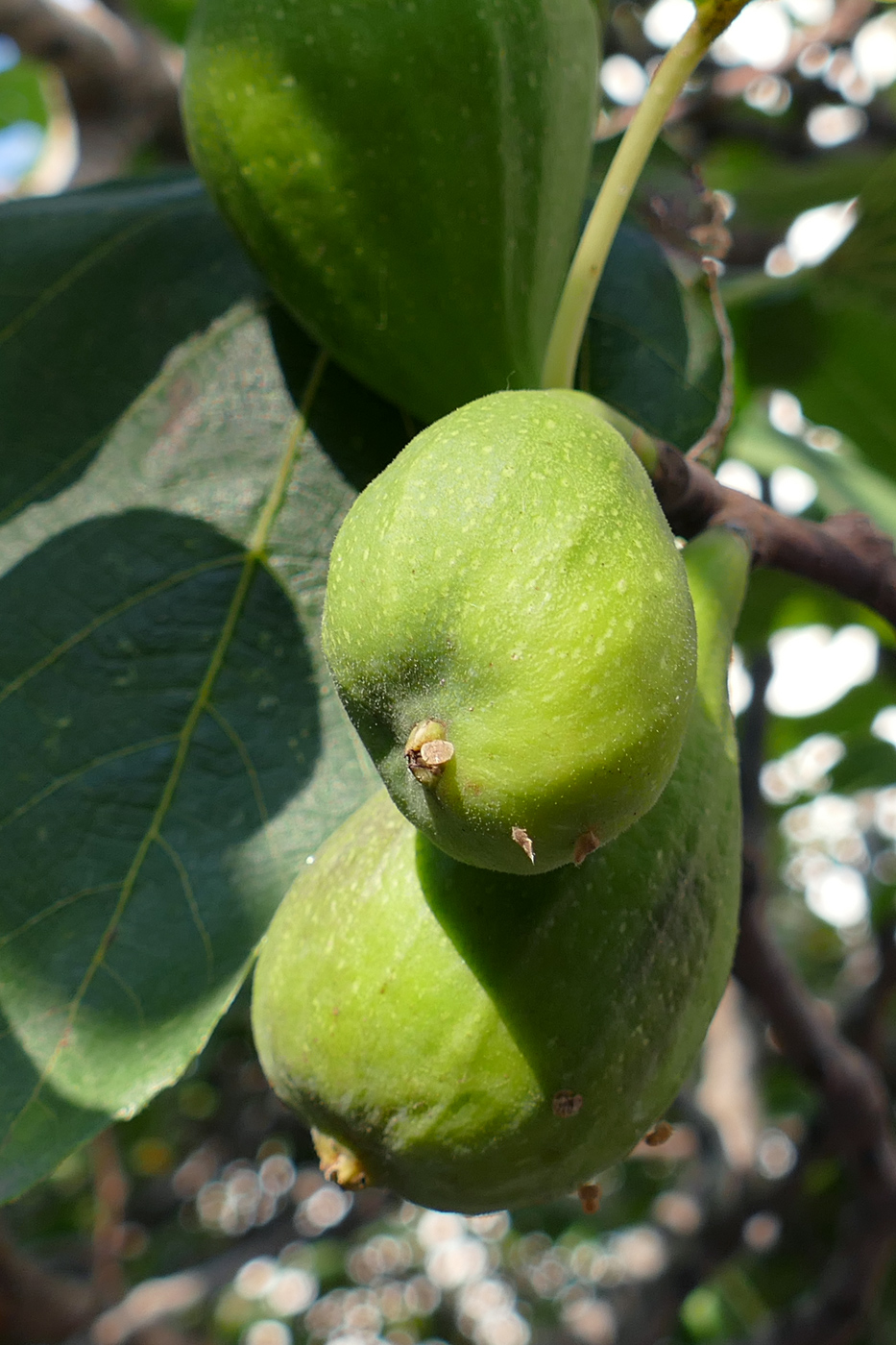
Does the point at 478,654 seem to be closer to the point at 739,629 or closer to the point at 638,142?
the point at 638,142

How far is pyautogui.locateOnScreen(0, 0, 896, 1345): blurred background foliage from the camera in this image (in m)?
1.28

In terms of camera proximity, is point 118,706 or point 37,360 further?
point 37,360

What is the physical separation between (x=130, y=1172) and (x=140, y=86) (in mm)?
4382

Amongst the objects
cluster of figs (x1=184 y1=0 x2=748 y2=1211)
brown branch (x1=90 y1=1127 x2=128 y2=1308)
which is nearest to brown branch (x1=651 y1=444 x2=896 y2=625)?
cluster of figs (x1=184 y1=0 x2=748 y2=1211)

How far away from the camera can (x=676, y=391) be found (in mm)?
1256

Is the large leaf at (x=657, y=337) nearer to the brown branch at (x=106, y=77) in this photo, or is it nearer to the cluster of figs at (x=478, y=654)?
the cluster of figs at (x=478, y=654)

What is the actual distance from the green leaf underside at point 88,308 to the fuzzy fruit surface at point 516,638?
0.67 m

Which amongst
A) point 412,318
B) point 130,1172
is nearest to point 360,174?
point 412,318

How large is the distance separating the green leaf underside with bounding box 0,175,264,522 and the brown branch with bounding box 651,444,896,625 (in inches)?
22.2

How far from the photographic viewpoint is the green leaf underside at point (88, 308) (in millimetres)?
1231

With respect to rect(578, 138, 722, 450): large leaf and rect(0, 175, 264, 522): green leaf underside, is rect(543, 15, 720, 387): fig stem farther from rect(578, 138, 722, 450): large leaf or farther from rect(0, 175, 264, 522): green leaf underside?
rect(0, 175, 264, 522): green leaf underside

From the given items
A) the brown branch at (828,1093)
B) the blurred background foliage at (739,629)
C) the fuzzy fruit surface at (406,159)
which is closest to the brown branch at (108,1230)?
the blurred background foliage at (739,629)

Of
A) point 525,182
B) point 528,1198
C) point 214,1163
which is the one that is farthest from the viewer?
point 214,1163

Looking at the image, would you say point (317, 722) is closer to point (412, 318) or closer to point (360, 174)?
point (412, 318)
